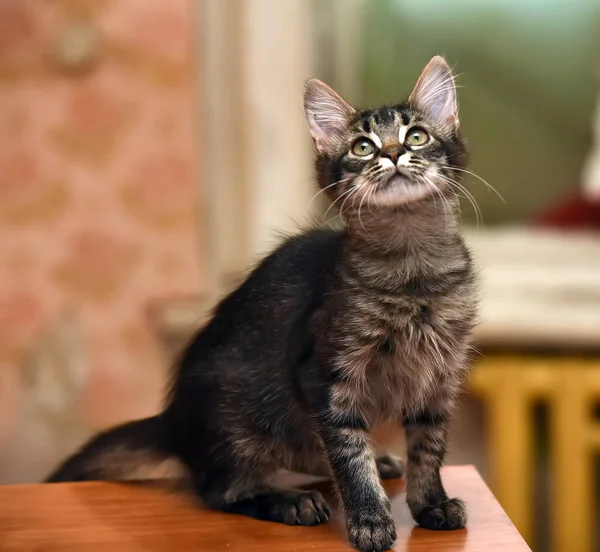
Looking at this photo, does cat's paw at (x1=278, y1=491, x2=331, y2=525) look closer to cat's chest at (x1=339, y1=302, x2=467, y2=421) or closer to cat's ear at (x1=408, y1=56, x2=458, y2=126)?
cat's chest at (x1=339, y1=302, x2=467, y2=421)

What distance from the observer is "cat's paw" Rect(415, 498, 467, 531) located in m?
0.97

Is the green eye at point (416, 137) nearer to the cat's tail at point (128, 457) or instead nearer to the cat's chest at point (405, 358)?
the cat's chest at point (405, 358)

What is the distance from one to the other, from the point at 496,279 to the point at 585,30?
0.62 metres

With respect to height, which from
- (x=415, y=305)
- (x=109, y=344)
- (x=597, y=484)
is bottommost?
(x=597, y=484)

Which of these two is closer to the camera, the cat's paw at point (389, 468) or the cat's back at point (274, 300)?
the cat's back at point (274, 300)

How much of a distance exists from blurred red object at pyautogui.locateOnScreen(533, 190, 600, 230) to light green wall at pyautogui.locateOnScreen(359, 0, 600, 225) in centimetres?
4

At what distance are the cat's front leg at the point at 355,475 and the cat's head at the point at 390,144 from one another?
213mm

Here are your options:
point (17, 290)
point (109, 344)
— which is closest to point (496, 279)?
point (109, 344)

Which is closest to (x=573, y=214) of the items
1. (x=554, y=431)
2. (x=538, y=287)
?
(x=538, y=287)

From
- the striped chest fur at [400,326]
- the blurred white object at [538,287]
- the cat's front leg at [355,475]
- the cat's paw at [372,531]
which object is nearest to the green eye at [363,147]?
the striped chest fur at [400,326]

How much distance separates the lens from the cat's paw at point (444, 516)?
38.0 inches

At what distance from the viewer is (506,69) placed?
6.96 feet

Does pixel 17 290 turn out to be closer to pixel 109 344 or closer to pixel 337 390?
pixel 109 344

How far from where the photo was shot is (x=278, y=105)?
1.97m
